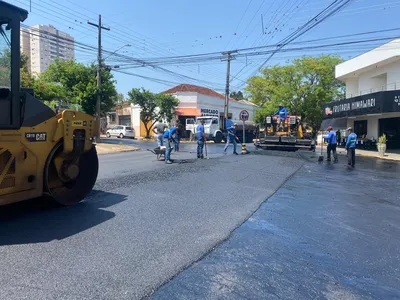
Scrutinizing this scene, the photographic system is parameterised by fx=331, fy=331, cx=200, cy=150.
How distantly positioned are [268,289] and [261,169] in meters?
7.87

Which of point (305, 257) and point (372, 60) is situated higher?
point (372, 60)

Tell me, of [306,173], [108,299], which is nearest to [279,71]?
[306,173]

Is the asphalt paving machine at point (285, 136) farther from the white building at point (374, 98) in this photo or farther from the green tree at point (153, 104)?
the green tree at point (153, 104)

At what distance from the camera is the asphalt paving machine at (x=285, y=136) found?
18.0 metres

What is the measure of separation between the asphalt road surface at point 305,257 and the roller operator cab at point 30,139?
279 centimetres

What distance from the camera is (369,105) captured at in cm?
2098

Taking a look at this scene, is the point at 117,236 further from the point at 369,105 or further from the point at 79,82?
the point at 79,82

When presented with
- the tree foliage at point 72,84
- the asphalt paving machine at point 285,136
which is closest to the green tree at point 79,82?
the tree foliage at point 72,84

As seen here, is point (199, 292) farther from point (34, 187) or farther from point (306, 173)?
point (306, 173)

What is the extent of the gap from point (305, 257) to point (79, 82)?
2784 centimetres

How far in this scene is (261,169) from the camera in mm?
10844

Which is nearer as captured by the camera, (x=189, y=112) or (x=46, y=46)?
(x=46, y=46)

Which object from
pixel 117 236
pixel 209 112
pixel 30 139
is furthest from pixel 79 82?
pixel 117 236

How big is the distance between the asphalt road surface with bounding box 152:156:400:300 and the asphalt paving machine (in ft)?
36.6
